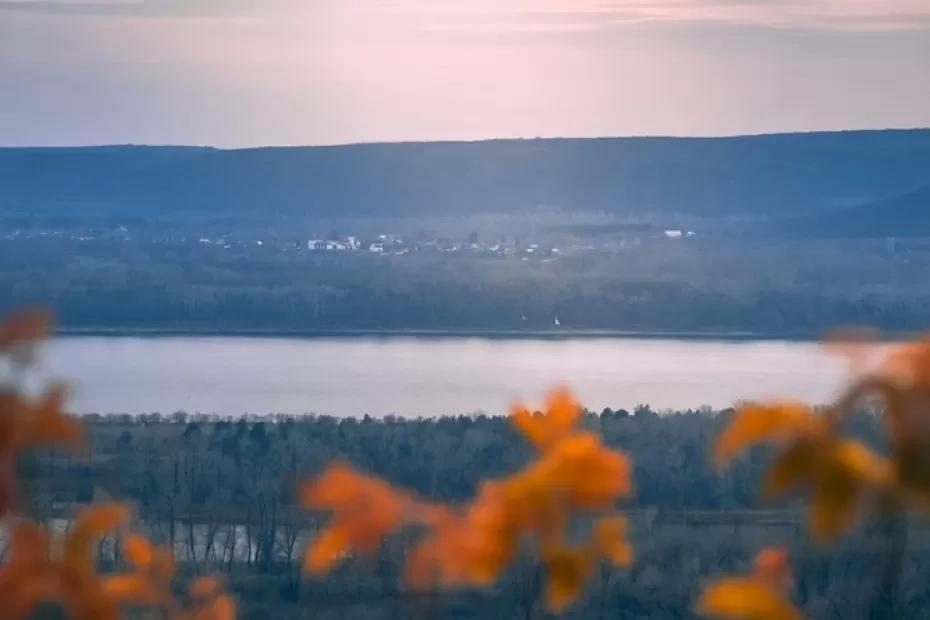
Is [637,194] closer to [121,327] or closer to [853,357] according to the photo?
[121,327]

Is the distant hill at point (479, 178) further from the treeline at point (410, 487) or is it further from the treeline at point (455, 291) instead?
the treeline at point (410, 487)

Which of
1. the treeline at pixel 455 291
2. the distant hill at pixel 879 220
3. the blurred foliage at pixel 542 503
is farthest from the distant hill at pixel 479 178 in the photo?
the blurred foliage at pixel 542 503

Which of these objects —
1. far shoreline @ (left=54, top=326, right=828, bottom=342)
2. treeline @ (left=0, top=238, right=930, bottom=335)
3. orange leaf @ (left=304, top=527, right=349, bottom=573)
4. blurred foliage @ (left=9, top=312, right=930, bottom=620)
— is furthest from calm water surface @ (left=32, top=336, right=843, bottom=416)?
orange leaf @ (left=304, top=527, right=349, bottom=573)

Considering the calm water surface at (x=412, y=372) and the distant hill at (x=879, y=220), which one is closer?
the calm water surface at (x=412, y=372)

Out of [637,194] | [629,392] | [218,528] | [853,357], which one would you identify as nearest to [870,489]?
[853,357]

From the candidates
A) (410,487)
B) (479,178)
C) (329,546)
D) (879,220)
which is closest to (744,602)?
(329,546)

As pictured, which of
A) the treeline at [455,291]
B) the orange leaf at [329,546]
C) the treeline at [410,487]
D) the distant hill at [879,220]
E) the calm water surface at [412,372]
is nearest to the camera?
the orange leaf at [329,546]

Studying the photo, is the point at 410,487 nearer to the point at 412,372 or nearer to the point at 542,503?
the point at 412,372
